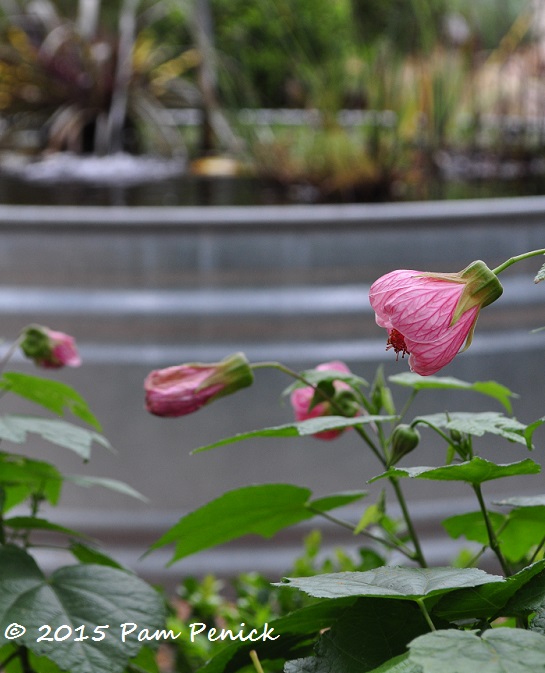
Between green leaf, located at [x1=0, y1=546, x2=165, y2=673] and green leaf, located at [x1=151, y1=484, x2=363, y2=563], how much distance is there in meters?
0.03

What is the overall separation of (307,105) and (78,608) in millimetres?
2066

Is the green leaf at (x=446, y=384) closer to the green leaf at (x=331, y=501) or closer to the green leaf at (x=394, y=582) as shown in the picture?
the green leaf at (x=331, y=501)

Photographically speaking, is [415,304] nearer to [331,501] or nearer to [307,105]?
[331,501]

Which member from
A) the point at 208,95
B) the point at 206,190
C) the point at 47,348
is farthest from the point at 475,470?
the point at 208,95

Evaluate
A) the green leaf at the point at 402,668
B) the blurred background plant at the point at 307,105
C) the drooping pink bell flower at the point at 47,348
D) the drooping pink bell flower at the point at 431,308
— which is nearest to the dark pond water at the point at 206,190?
the blurred background plant at the point at 307,105

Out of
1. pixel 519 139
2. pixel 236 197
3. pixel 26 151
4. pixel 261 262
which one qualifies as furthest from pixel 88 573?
pixel 26 151

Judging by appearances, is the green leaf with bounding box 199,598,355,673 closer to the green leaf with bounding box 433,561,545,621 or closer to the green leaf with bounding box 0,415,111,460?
the green leaf with bounding box 433,561,545,621

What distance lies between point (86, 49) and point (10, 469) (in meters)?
2.01

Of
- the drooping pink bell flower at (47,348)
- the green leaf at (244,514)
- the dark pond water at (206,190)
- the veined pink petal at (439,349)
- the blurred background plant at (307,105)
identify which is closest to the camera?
the veined pink petal at (439,349)

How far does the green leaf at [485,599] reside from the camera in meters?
0.31

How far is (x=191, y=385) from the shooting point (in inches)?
20.8

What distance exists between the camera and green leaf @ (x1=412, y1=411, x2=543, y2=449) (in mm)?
409

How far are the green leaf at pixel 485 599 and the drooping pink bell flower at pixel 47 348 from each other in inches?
17.2

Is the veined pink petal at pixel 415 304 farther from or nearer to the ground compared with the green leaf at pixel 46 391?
farther from the ground
